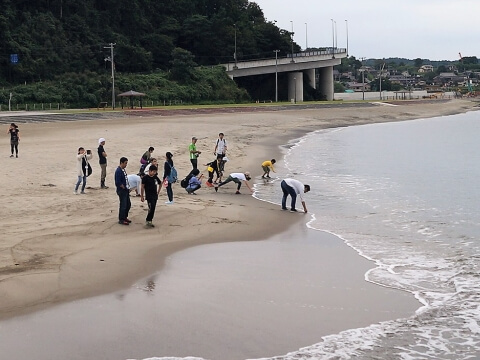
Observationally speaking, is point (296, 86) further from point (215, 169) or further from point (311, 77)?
point (215, 169)

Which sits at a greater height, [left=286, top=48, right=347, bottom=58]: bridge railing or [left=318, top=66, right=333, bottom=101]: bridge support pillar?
[left=286, top=48, right=347, bottom=58]: bridge railing

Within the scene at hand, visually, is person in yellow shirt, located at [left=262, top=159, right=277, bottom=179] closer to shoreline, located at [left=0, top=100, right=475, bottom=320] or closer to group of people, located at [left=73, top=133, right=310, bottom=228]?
group of people, located at [left=73, top=133, right=310, bottom=228]

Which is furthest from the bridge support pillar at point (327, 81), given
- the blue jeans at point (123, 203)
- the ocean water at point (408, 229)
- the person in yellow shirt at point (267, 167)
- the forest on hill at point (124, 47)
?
the blue jeans at point (123, 203)

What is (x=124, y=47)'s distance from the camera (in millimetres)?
80562

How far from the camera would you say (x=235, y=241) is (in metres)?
13.6

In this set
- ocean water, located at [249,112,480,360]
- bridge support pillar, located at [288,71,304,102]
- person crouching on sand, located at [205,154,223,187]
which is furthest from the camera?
bridge support pillar, located at [288,71,304,102]

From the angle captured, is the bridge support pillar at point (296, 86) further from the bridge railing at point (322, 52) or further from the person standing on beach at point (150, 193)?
the person standing on beach at point (150, 193)

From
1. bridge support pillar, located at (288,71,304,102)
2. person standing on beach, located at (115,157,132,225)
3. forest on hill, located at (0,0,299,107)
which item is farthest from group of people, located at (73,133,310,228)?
bridge support pillar, located at (288,71,304,102)

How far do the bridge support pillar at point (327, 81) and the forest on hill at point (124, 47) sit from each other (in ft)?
18.5

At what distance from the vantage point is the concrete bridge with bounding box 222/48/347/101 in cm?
8812

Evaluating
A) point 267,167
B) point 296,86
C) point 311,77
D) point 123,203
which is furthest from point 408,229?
point 311,77

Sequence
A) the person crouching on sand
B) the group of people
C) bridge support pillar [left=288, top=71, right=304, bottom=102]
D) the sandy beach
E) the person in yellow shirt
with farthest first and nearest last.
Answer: bridge support pillar [left=288, top=71, right=304, bottom=102] < the person in yellow shirt < the person crouching on sand < the group of people < the sandy beach

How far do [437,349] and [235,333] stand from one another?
2.39 metres

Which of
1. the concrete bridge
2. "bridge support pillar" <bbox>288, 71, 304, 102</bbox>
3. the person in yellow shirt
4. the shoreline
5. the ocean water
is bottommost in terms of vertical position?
the ocean water
